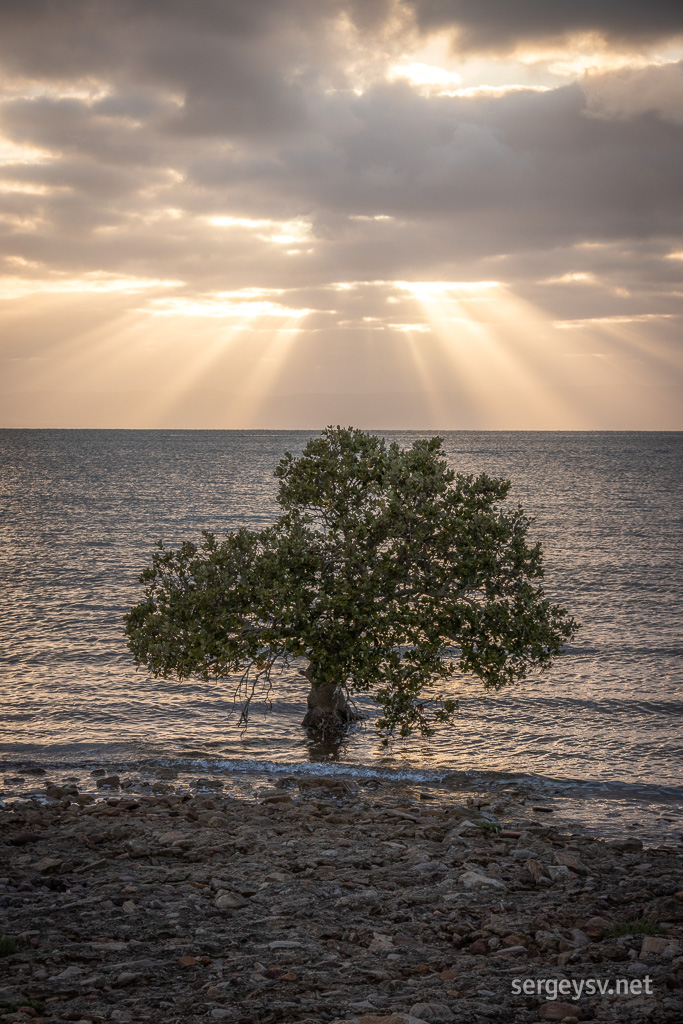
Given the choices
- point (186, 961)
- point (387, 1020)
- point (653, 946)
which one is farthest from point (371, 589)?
point (387, 1020)

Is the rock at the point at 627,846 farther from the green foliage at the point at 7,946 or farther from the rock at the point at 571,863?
the green foliage at the point at 7,946

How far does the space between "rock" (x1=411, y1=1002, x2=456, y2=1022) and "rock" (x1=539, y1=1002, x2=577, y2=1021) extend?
0.87 meters

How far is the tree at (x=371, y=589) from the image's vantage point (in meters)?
19.8

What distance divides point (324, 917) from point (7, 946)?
399cm

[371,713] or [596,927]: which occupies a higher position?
[596,927]

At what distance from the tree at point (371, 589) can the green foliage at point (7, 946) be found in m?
10.4

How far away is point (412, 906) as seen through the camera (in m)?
11.0

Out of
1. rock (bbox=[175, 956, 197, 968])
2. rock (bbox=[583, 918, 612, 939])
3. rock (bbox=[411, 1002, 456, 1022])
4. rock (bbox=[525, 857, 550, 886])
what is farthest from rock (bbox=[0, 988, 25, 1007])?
rock (bbox=[525, 857, 550, 886])

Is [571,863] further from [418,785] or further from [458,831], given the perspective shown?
[418,785]

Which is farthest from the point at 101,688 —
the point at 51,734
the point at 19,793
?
the point at 19,793

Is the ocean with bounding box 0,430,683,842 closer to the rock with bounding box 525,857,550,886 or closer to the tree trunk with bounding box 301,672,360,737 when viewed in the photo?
the tree trunk with bounding box 301,672,360,737

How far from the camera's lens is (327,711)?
956 inches

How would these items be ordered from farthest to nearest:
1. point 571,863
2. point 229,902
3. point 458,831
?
point 458,831 < point 571,863 < point 229,902

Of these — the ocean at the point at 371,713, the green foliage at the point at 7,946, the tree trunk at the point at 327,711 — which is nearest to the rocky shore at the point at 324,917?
the green foliage at the point at 7,946
